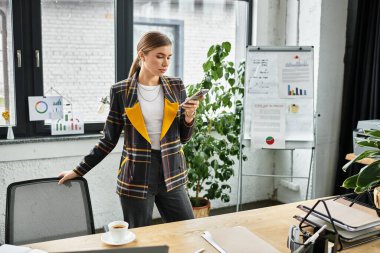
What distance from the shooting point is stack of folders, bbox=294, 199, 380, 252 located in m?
1.42

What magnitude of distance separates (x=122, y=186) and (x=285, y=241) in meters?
0.89

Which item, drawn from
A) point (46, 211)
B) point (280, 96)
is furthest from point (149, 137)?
point (280, 96)

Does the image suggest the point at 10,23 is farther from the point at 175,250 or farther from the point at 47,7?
the point at 175,250

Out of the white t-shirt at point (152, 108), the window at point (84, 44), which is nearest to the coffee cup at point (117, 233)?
the white t-shirt at point (152, 108)

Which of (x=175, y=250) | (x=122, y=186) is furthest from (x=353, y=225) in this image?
(x=122, y=186)

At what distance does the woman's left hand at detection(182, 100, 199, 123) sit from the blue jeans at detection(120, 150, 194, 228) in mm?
234

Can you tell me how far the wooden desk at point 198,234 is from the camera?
53.9 inches

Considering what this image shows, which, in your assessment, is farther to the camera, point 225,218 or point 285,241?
point 225,218

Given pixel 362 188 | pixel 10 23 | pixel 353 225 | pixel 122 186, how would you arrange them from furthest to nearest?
pixel 10 23
pixel 122 186
pixel 353 225
pixel 362 188

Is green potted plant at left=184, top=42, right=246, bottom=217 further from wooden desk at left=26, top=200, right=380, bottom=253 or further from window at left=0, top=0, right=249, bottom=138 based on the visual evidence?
wooden desk at left=26, top=200, right=380, bottom=253

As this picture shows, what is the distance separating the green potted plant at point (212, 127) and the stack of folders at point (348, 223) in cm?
168

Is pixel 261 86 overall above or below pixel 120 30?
below

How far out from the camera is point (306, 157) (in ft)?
12.5

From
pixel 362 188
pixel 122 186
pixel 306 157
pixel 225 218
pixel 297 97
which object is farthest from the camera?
pixel 306 157
